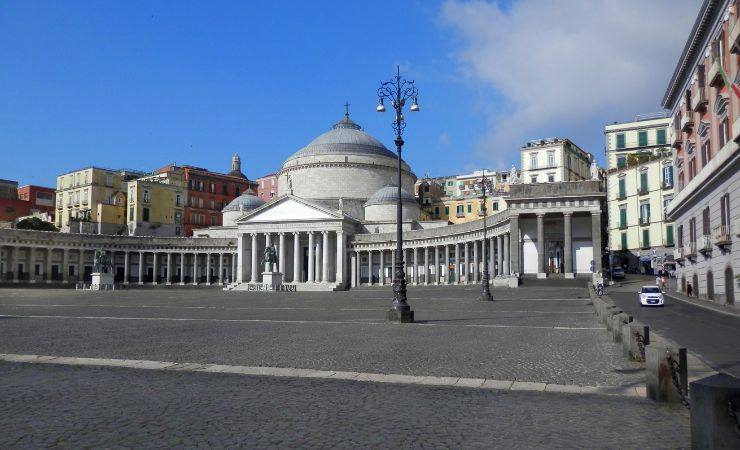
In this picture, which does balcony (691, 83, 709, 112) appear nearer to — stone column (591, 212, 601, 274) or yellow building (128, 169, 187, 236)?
stone column (591, 212, 601, 274)

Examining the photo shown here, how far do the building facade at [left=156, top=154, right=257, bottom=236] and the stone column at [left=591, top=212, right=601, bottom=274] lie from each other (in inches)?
2727

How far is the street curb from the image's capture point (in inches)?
364

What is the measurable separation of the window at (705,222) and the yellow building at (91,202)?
285 feet

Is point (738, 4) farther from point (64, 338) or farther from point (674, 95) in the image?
point (64, 338)

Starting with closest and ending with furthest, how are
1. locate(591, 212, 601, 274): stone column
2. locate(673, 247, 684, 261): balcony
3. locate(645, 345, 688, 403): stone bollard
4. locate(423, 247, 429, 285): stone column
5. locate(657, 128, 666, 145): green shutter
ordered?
locate(645, 345, 688, 403): stone bollard
locate(673, 247, 684, 261): balcony
locate(591, 212, 601, 274): stone column
locate(657, 128, 666, 145): green shutter
locate(423, 247, 429, 285): stone column

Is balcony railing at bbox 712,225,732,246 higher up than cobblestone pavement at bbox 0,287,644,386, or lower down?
higher up

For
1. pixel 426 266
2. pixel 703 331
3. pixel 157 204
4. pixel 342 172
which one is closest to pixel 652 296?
pixel 703 331

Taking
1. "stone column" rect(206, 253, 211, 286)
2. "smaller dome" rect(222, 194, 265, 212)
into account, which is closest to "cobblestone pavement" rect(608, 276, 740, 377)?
"stone column" rect(206, 253, 211, 286)

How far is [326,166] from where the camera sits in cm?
9806

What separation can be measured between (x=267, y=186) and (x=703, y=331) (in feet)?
379

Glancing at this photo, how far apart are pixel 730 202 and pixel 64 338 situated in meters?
26.5

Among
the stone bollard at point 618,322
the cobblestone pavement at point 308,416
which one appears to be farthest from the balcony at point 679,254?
the cobblestone pavement at point 308,416

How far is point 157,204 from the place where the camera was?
98750mm

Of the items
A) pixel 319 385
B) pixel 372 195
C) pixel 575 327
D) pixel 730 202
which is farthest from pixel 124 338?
pixel 372 195
